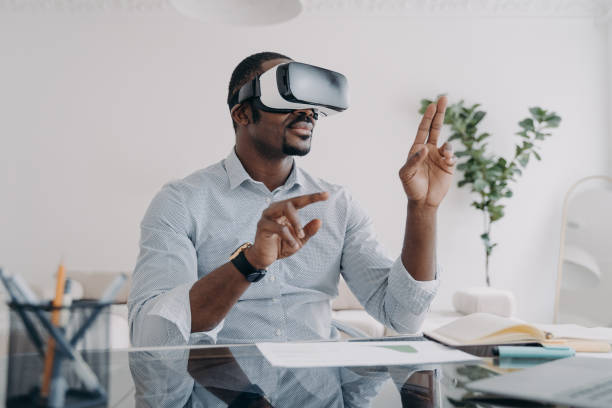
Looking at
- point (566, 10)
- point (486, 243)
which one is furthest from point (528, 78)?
point (486, 243)

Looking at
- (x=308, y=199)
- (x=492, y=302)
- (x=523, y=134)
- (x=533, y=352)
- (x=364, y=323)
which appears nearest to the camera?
(x=533, y=352)

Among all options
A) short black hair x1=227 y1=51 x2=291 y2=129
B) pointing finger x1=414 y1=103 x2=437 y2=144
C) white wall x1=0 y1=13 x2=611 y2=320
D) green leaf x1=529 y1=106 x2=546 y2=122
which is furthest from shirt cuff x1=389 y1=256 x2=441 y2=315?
green leaf x1=529 y1=106 x2=546 y2=122

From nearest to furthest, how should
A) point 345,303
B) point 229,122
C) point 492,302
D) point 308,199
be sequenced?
point 308,199
point 492,302
point 345,303
point 229,122

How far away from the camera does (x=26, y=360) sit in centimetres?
48

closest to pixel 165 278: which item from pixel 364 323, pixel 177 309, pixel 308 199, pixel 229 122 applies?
pixel 177 309

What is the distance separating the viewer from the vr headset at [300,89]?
1224 millimetres

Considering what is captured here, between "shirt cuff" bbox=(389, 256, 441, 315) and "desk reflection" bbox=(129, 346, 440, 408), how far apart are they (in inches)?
21.9

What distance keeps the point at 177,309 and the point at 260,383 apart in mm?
480

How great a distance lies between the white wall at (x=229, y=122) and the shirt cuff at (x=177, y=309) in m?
2.94

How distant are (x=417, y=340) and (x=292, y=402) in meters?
0.47

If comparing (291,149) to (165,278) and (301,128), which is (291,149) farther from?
(165,278)

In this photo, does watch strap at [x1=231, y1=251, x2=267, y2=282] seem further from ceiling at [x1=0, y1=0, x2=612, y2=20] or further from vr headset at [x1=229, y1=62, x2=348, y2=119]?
ceiling at [x1=0, y1=0, x2=612, y2=20]

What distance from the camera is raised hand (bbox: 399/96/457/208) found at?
117cm

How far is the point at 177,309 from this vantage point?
1.07 meters
